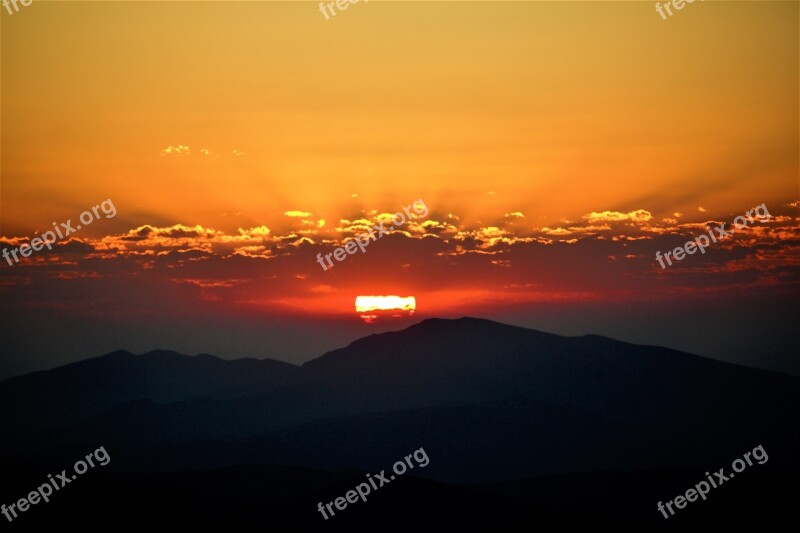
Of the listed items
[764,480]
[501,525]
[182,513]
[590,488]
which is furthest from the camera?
[590,488]

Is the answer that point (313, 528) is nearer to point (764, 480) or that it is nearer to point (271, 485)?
point (271, 485)

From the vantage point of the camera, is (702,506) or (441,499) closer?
(441,499)

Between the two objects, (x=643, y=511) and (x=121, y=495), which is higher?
(x=121, y=495)

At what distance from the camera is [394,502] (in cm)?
13588

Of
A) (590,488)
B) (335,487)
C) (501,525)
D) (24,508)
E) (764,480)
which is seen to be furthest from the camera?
(590,488)

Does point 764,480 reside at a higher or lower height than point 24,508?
lower

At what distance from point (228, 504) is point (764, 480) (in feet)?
264

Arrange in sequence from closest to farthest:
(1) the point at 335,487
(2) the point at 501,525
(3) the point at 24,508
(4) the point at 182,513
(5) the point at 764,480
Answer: (3) the point at 24,508 → (4) the point at 182,513 → (2) the point at 501,525 → (1) the point at 335,487 → (5) the point at 764,480

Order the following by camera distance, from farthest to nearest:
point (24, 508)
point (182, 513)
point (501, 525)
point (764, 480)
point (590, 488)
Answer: point (590, 488), point (764, 480), point (501, 525), point (182, 513), point (24, 508)

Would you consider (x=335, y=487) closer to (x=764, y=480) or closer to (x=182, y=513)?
(x=182, y=513)

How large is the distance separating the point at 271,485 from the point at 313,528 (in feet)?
97.4

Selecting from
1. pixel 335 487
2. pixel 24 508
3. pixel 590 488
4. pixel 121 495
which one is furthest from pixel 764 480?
pixel 24 508

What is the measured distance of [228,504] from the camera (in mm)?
147500

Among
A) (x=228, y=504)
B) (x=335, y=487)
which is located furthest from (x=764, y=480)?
(x=228, y=504)
